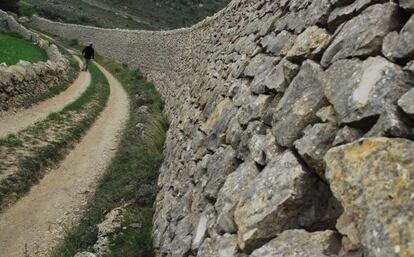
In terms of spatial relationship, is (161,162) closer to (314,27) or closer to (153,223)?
(153,223)

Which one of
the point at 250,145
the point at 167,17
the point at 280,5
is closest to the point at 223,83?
the point at 280,5

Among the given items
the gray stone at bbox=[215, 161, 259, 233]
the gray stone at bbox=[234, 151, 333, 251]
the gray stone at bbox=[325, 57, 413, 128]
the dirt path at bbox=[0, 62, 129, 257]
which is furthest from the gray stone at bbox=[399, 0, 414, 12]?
the dirt path at bbox=[0, 62, 129, 257]

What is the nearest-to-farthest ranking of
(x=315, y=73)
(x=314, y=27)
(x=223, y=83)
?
1. (x=315, y=73)
2. (x=314, y=27)
3. (x=223, y=83)

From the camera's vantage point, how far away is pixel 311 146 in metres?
5.14

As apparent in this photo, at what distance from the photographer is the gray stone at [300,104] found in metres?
5.57

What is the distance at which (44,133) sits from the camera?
711 inches

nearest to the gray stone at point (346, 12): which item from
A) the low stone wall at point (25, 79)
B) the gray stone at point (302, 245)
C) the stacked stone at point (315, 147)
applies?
the stacked stone at point (315, 147)

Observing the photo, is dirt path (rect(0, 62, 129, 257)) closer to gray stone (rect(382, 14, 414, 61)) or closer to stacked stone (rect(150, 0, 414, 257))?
stacked stone (rect(150, 0, 414, 257))

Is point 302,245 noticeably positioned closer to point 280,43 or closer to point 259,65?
point 280,43

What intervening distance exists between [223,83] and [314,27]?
440 centimetres

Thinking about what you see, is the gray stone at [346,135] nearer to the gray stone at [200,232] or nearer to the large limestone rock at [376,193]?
the large limestone rock at [376,193]

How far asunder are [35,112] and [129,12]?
84714 millimetres

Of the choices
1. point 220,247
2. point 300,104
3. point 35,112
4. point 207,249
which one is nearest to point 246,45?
point 300,104

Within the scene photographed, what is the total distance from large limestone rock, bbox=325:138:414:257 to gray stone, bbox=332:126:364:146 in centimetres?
17
